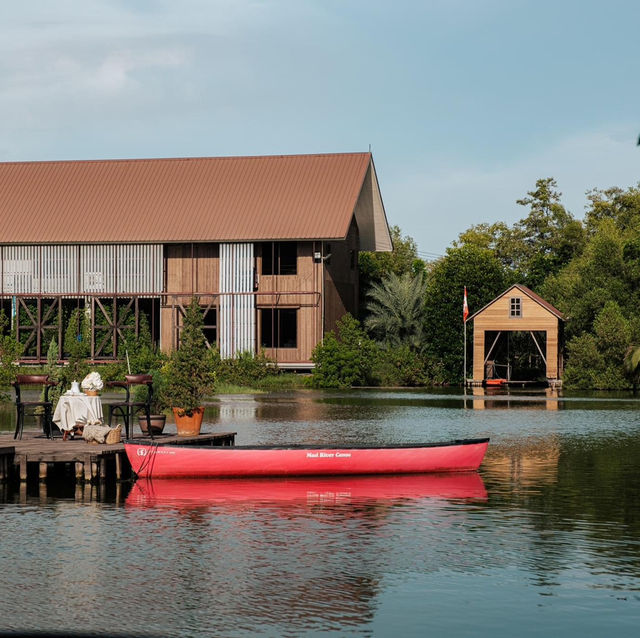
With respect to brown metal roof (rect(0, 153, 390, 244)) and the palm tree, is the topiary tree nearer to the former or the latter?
brown metal roof (rect(0, 153, 390, 244))

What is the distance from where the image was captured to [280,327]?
6050cm

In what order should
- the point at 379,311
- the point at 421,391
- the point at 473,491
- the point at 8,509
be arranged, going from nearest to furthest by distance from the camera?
the point at 8,509 < the point at 473,491 < the point at 421,391 < the point at 379,311

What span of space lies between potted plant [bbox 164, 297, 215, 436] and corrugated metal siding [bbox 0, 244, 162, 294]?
34038 mm

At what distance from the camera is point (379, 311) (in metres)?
66.3

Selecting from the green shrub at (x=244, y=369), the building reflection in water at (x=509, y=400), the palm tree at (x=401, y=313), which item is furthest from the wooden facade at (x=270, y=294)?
the building reflection in water at (x=509, y=400)

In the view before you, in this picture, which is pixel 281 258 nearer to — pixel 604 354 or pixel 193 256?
pixel 193 256

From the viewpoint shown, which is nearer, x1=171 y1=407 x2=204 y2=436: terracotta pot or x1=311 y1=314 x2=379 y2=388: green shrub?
x1=171 y1=407 x2=204 y2=436: terracotta pot

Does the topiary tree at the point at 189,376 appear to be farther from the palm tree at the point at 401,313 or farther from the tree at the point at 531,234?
the tree at the point at 531,234

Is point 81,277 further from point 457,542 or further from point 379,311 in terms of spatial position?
point 457,542

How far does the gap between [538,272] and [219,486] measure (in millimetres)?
60231

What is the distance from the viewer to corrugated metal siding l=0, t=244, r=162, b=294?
199 feet

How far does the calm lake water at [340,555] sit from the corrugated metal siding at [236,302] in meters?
33.4

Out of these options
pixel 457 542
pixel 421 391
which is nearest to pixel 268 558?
pixel 457 542

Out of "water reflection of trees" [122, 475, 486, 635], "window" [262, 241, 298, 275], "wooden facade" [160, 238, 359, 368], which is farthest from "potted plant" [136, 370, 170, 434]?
"window" [262, 241, 298, 275]
